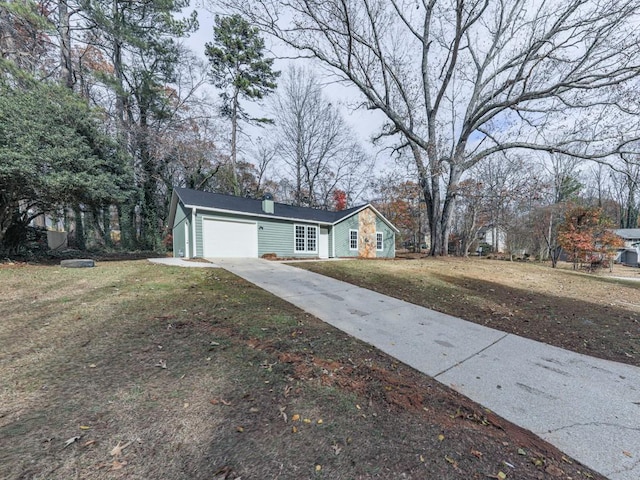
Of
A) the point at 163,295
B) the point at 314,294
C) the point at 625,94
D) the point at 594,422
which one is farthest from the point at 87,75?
the point at 625,94

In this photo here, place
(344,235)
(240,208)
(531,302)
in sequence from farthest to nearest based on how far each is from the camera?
(344,235), (240,208), (531,302)

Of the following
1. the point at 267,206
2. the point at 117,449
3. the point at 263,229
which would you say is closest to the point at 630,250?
the point at 267,206

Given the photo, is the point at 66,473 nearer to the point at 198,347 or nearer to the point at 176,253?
the point at 198,347

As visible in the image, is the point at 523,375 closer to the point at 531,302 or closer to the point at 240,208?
the point at 531,302

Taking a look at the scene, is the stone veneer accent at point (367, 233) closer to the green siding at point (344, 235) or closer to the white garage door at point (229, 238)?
the green siding at point (344, 235)

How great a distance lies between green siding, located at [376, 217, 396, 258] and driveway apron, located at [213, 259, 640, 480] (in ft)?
46.3

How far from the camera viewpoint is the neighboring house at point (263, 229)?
11484mm

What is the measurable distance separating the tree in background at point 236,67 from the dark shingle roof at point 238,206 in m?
7.03

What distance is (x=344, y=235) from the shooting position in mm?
16844

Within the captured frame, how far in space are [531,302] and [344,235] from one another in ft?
37.7

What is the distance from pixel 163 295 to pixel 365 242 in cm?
1462

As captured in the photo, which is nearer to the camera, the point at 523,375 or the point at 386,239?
the point at 523,375

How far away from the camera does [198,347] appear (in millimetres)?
2855

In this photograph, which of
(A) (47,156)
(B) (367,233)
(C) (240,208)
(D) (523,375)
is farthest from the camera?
(B) (367,233)
